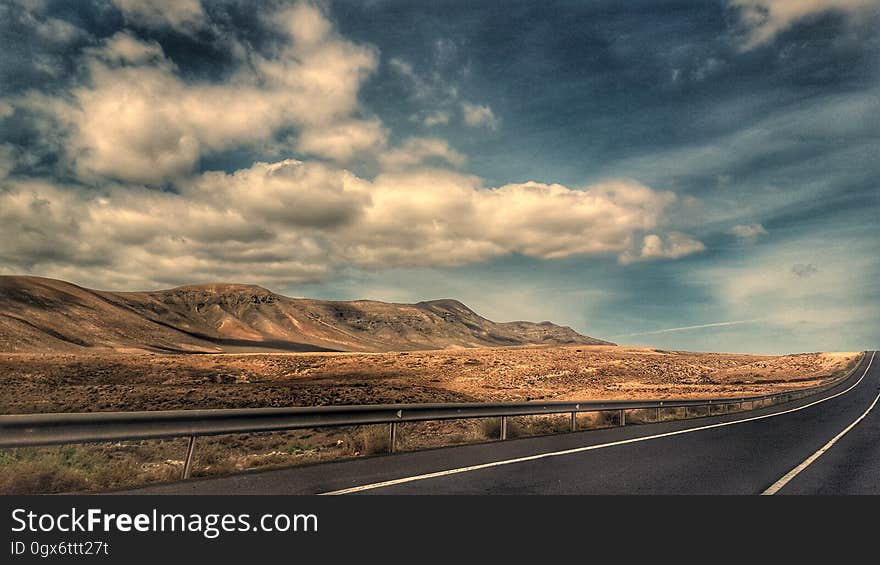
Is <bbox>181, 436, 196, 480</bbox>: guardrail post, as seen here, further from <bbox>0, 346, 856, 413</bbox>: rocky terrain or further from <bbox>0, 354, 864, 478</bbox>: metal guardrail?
<bbox>0, 346, 856, 413</bbox>: rocky terrain

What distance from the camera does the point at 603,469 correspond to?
9602 millimetres

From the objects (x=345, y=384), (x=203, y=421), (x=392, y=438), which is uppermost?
(x=203, y=421)

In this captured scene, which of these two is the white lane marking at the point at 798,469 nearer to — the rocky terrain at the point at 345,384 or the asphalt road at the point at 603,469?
the asphalt road at the point at 603,469

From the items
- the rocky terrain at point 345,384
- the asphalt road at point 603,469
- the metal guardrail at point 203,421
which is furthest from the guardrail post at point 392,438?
the rocky terrain at point 345,384

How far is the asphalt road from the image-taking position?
25.8 ft

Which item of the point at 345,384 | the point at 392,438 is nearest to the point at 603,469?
the point at 392,438

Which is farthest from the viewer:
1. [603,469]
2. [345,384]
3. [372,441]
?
[345,384]

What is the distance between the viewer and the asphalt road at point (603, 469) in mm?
7859

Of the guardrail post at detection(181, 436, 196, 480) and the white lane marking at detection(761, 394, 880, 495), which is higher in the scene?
the guardrail post at detection(181, 436, 196, 480)

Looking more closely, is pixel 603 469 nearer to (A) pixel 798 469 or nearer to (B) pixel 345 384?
(A) pixel 798 469

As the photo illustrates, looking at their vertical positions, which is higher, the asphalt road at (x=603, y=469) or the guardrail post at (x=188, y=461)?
the guardrail post at (x=188, y=461)

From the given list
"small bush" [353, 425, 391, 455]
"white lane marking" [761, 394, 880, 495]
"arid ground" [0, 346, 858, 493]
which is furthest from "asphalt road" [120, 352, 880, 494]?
"arid ground" [0, 346, 858, 493]

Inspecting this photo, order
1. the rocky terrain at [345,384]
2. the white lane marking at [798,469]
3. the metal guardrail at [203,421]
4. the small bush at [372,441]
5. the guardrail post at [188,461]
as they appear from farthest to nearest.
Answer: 1. the rocky terrain at [345,384]
2. the small bush at [372,441]
3. the guardrail post at [188,461]
4. the white lane marking at [798,469]
5. the metal guardrail at [203,421]
